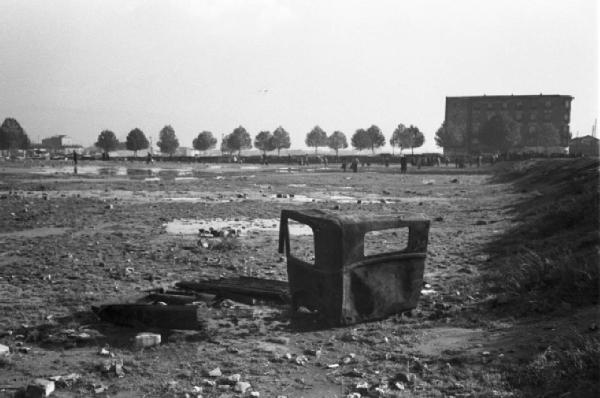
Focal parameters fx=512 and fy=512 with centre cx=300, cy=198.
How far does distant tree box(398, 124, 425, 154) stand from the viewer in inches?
4830

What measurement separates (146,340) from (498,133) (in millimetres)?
86698

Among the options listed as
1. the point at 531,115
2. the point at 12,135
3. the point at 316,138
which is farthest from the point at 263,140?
the point at 531,115

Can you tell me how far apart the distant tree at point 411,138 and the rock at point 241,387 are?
120m

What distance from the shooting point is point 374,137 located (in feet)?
440

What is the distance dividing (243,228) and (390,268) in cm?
743

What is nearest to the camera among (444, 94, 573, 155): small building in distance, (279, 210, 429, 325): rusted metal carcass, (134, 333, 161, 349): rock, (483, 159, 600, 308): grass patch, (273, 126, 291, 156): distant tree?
(134, 333, 161, 349): rock

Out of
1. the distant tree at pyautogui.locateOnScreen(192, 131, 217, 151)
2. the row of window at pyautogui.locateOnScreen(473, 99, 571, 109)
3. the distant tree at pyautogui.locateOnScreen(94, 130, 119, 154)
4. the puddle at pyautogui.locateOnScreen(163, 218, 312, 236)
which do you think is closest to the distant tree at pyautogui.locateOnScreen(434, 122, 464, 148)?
the row of window at pyautogui.locateOnScreen(473, 99, 571, 109)

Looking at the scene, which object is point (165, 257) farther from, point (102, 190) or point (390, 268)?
point (102, 190)

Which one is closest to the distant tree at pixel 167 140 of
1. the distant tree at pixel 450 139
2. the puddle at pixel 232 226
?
the distant tree at pixel 450 139

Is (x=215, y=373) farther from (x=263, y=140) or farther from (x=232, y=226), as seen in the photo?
(x=263, y=140)

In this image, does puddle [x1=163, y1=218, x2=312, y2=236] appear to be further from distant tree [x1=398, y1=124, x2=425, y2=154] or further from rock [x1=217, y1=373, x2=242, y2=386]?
distant tree [x1=398, y1=124, x2=425, y2=154]

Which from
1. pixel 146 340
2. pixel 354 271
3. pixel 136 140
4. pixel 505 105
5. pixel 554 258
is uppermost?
pixel 505 105

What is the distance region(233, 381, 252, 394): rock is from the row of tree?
123 metres

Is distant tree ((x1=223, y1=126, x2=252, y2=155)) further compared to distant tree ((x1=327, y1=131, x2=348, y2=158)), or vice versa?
distant tree ((x1=327, y1=131, x2=348, y2=158))
